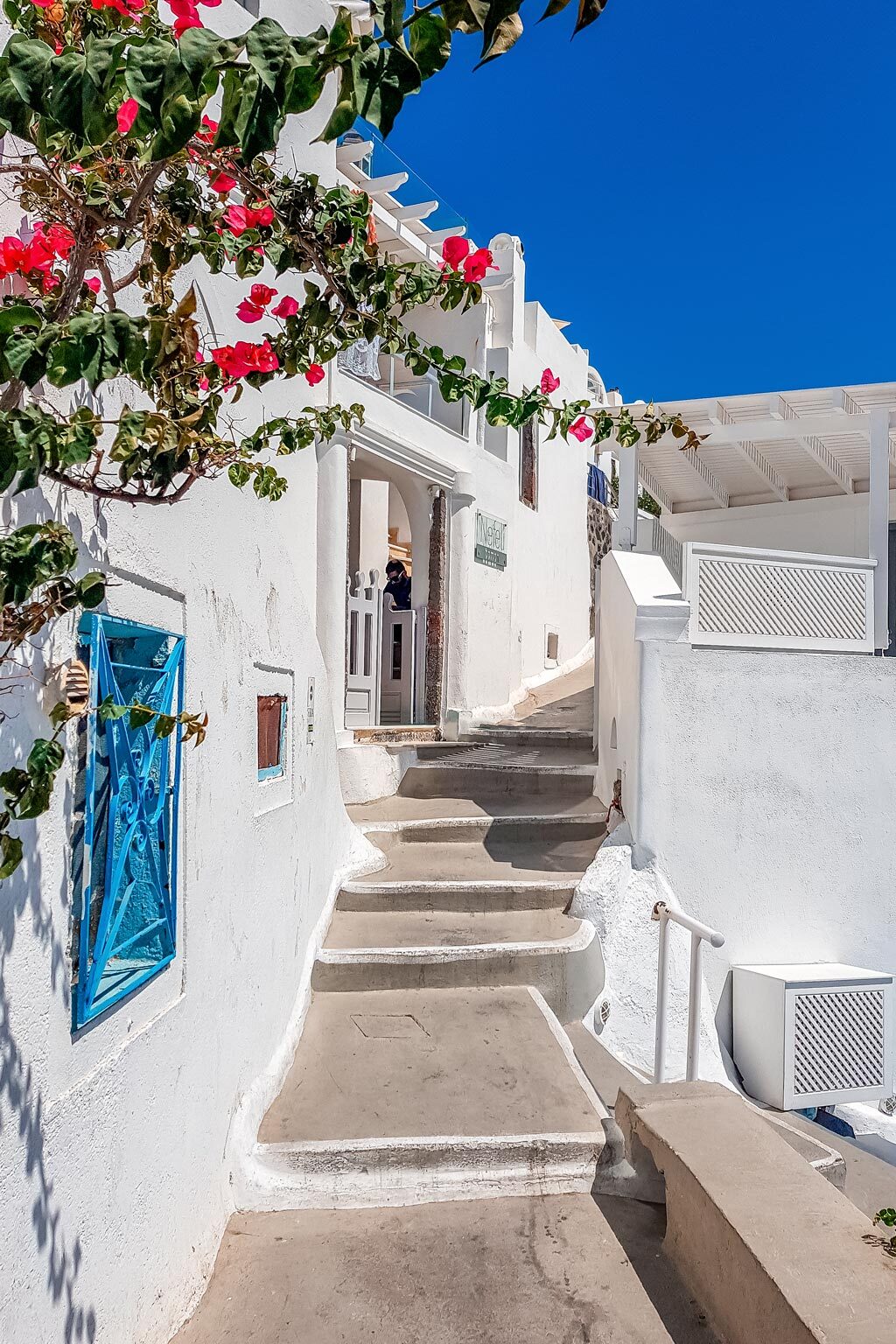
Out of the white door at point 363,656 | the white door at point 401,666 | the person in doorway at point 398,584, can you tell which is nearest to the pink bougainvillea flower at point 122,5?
the white door at point 363,656

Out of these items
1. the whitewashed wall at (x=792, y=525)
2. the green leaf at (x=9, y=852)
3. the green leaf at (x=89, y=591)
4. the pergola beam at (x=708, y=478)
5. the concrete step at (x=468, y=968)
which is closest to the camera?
the green leaf at (x=9, y=852)

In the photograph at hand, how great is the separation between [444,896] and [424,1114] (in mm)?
2079

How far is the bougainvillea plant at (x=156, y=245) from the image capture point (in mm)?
1056

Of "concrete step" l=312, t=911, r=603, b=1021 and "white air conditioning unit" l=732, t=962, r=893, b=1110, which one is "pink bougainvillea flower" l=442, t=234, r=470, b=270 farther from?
"white air conditioning unit" l=732, t=962, r=893, b=1110

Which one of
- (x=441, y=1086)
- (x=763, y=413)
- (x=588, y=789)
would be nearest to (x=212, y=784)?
(x=441, y=1086)

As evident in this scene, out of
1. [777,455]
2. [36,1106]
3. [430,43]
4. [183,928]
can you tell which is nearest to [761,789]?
[183,928]

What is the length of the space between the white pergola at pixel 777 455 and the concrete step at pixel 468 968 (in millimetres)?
5758

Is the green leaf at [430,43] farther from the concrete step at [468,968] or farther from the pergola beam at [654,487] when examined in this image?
the pergola beam at [654,487]

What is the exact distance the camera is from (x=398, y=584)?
565 inches

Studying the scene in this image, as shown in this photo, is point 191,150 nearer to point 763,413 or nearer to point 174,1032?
point 174,1032

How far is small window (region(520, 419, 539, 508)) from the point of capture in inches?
543

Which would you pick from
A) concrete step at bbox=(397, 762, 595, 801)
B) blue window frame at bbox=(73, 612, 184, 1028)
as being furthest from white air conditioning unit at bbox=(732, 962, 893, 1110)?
blue window frame at bbox=(73, 612, 184, 1028)

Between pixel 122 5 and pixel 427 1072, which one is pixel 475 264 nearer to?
pixel 122 5

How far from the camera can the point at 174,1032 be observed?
2676 mm
